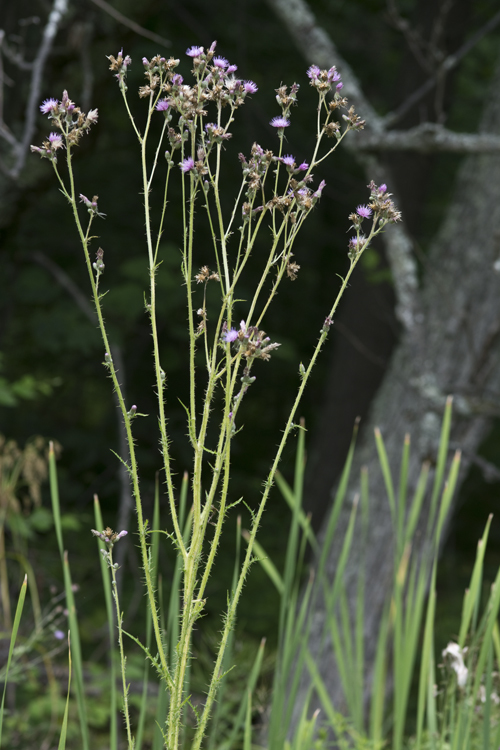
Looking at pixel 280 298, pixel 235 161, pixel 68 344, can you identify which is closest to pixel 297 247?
pixel 280 298

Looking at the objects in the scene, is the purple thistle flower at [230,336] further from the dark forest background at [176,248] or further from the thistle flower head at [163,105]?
the dark forest background at [176,248]

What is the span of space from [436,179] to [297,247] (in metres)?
1.54

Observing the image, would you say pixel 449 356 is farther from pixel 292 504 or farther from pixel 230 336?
pixel 230 336

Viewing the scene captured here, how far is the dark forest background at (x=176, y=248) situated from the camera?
3293mm

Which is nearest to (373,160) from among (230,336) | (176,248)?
(176,248)

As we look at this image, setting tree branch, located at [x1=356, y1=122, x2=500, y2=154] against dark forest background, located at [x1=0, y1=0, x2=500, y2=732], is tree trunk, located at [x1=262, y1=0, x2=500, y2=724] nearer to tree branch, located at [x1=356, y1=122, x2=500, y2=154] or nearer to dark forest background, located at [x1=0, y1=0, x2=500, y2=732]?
tree branch, located at [x1=356, y1=122, x2=500, y2=154]

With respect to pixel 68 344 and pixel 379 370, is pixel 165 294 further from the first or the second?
pixel 379 370

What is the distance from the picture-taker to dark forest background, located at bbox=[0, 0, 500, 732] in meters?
3.29

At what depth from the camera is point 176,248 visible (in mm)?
3857

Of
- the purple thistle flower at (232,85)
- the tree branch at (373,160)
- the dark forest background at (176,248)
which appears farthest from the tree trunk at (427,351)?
the purple thistle flower at (232,85)

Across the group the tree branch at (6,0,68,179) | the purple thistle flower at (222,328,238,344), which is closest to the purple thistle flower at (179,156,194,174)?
the purple thistle flower at (222,328,238,344)

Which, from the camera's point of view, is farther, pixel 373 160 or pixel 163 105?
pixel 373 160

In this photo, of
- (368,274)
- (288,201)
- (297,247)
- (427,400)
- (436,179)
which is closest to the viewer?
(288,201)

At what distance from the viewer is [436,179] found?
20.4ft
